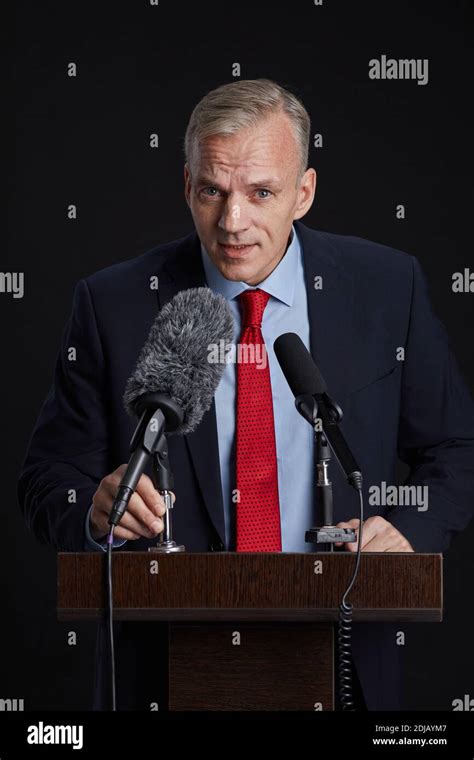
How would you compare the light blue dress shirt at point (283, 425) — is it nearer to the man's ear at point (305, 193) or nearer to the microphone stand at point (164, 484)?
the man's ear at point (305, 193)

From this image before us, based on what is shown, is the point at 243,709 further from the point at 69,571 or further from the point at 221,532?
the point at 221,532

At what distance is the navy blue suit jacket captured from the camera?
82.9 inches

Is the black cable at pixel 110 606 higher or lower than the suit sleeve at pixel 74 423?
lower

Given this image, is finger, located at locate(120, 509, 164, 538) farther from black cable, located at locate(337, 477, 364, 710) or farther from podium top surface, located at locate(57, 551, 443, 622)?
black cable, located at locate(337, 477, 364, 710)

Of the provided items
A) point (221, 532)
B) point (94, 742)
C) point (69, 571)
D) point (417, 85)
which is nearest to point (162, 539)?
point (69, 571)

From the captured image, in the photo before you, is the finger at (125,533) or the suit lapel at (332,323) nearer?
the finger at (125,533)

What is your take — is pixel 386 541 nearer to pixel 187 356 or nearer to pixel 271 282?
pixel 187 356

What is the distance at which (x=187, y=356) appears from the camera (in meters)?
1.65

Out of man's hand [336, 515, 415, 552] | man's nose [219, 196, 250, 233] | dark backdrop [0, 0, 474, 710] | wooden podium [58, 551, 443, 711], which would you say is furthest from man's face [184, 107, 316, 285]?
→ dark backdrop [0, 0, 474, 710]

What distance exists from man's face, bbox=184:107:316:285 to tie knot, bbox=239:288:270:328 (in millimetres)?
30

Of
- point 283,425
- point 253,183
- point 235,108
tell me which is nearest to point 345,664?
point 283,425

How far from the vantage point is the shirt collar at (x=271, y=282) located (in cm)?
226

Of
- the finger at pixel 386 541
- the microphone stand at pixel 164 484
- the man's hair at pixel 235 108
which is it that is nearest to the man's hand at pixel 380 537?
the finger at pixel 386 541

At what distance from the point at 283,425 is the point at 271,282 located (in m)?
0.28
